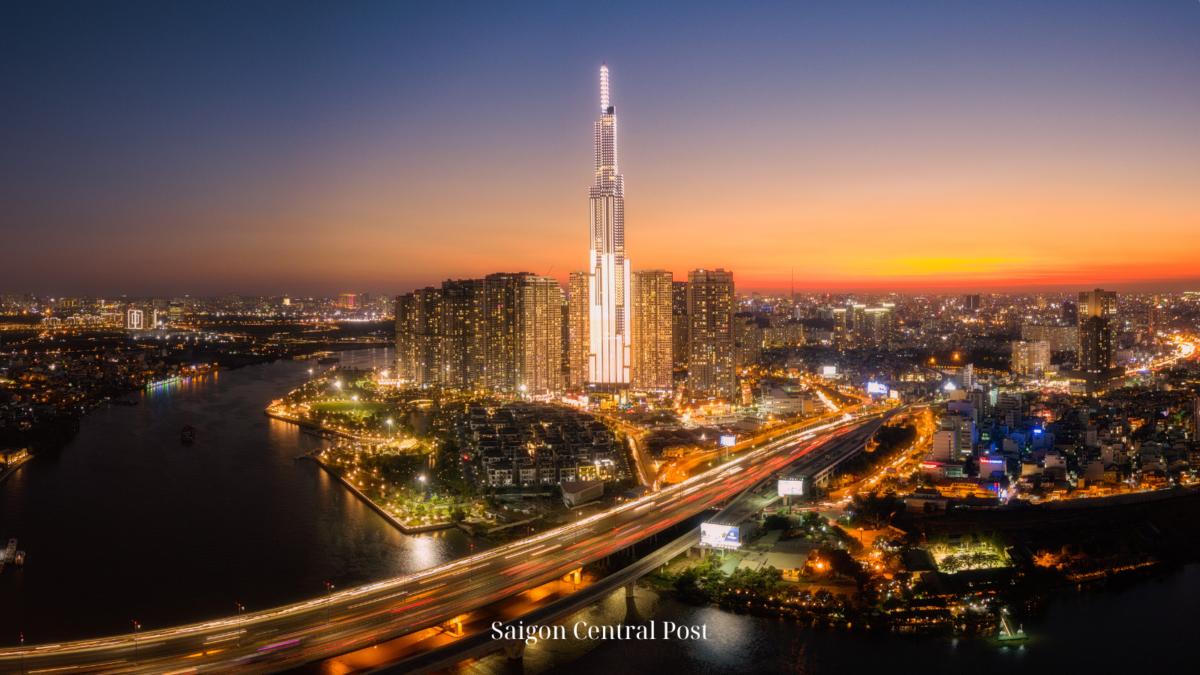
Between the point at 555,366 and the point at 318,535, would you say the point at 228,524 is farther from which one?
the point at 555,366

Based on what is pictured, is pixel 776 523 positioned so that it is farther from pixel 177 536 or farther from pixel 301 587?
pixel 177 536

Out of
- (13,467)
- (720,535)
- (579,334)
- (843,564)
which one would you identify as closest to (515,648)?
(720,535)

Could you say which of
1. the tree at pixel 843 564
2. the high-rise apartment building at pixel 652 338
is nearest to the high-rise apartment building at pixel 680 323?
the high-rise apartment building at pixel 652 338

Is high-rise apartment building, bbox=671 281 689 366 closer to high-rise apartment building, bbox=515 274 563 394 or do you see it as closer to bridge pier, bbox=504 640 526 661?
high-rise apartment building, bbox=515 274 563 394

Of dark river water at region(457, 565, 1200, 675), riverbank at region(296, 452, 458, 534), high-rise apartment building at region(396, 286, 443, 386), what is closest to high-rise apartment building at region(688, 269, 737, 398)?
high-rise apartment building at region(396, 286, 443, 386)

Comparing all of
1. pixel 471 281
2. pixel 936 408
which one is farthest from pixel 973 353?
pixel 471 281

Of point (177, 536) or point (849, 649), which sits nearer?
point (849, 649)

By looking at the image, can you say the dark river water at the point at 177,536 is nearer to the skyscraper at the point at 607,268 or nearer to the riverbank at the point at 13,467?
the riverbank at the point at 13,467
